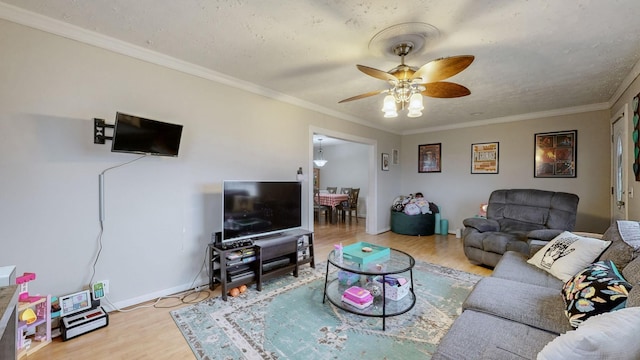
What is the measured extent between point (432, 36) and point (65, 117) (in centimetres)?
304

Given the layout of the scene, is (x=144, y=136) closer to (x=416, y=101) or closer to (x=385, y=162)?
(x=416, y=101)

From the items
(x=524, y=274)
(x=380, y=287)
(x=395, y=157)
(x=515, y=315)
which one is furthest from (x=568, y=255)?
(x=395, y=157)

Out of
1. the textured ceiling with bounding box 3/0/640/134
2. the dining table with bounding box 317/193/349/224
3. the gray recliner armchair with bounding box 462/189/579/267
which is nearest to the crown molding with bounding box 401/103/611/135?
the textured ceiling with bounding box 3/0/640/134

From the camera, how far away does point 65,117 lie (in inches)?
83.7

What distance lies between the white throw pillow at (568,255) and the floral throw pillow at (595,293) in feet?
1.42

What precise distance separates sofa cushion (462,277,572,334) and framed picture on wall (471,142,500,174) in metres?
3.79

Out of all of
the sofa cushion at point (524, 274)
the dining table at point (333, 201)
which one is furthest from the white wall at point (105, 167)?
the dining table at point (333, 201)

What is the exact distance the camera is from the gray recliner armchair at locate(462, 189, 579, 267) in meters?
3.36

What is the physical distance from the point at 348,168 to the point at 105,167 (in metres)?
6.57

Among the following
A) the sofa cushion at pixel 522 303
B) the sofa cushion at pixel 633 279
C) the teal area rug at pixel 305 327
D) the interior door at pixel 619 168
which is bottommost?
the teal area rug at pixel 305 327

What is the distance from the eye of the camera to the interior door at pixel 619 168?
3129 mm

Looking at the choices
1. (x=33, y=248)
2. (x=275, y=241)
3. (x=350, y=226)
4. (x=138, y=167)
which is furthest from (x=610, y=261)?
(x=350, y=226)

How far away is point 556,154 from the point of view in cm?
445

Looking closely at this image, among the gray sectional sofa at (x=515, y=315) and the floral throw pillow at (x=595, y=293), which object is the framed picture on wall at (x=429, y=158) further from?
the floral throw pillow at (x=595, y=293)
